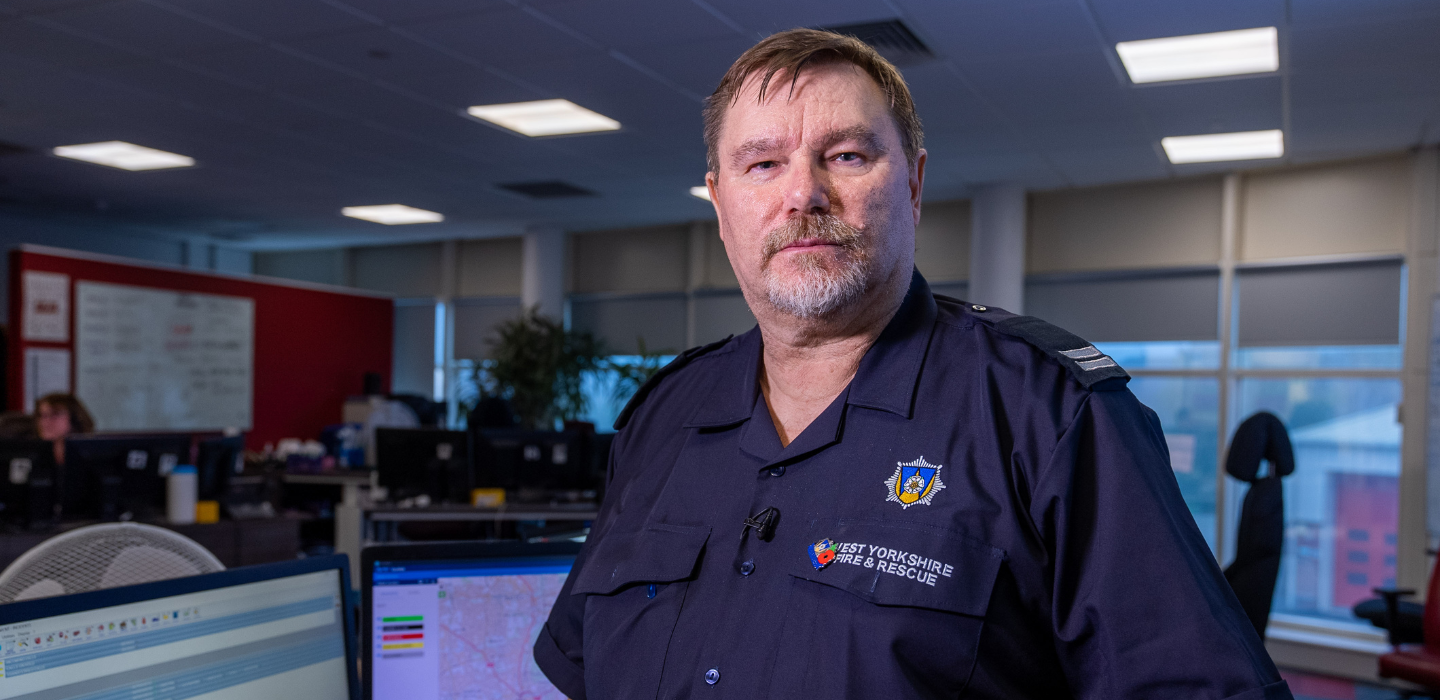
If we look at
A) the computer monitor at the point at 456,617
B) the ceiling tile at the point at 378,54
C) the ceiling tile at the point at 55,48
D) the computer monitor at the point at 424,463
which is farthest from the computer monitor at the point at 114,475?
the computer monitor at the point at 456,617

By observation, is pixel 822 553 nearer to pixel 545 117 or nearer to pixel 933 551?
pixel 933 551

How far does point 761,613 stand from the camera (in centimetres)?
99

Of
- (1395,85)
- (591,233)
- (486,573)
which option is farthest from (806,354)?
(591,233)

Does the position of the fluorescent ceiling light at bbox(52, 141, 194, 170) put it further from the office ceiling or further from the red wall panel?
the red wall panel

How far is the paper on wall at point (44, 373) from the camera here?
7.28m

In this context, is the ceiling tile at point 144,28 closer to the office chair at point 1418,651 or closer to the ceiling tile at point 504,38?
the ceiling tile at point 504,38

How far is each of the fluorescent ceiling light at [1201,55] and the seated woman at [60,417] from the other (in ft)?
18.3

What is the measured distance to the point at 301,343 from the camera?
9.71 m

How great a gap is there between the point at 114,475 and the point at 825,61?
4.76m

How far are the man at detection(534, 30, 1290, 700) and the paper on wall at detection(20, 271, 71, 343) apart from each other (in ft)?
25.6

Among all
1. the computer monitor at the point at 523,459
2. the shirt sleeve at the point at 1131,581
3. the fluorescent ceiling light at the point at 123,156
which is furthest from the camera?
the fluorescent ceiling light at the point at 123,156

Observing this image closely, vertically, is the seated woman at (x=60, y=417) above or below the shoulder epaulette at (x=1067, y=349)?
below

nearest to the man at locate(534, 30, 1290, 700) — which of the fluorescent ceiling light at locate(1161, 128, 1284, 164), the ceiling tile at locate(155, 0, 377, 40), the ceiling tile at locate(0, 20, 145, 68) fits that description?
the ceiling tile at locate(155, 0, 377, 40)

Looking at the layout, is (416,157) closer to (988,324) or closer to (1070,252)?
(1070,252)
